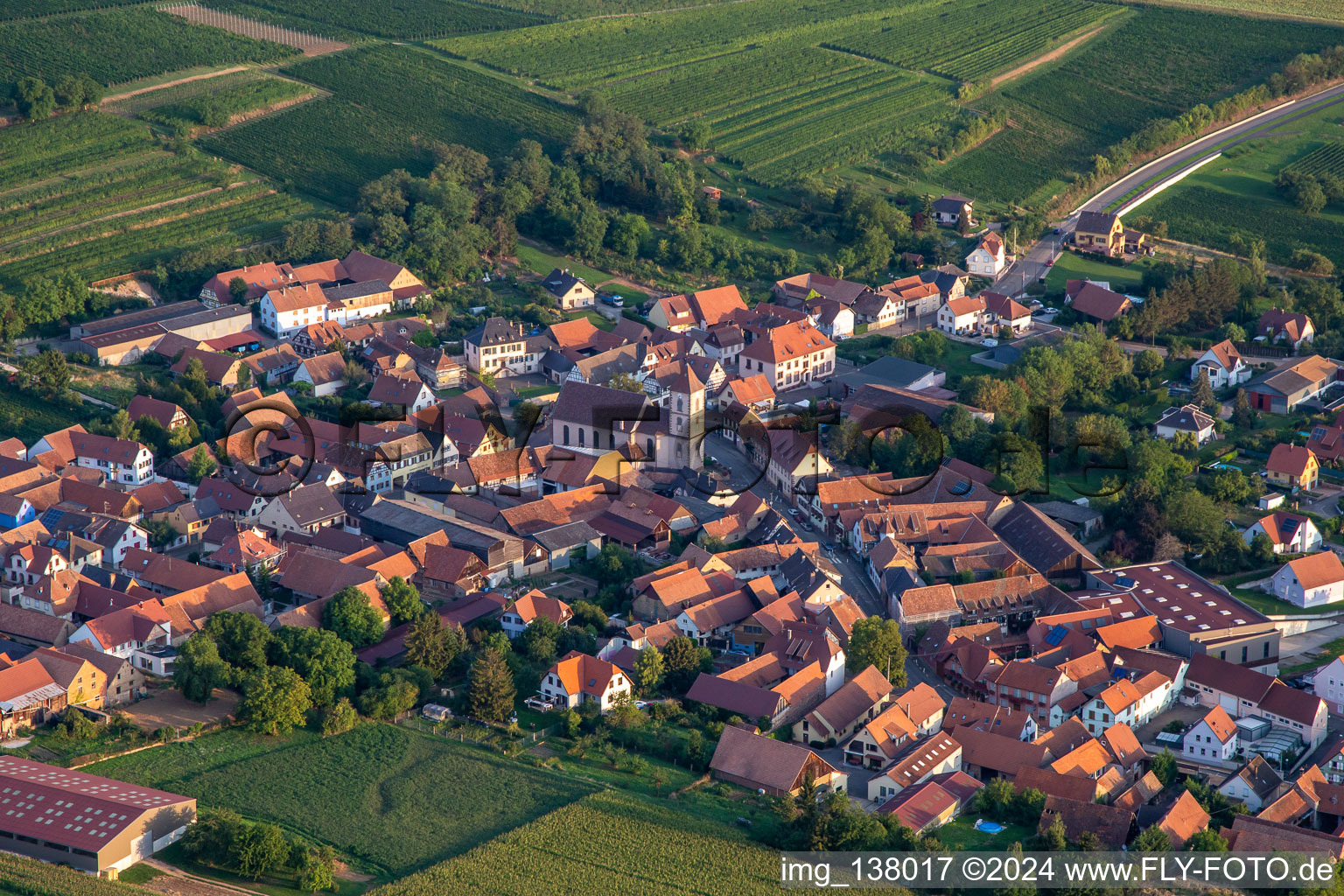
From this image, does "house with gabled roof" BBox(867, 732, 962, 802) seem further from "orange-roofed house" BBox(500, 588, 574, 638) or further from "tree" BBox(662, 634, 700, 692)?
"orange-roofed house" BBox(500, 588, 574, 638)

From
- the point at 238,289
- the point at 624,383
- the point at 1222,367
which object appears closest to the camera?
the point at 624,383

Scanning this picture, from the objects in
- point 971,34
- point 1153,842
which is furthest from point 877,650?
point 971,34

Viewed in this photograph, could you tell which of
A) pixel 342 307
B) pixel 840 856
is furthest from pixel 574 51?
pixel 840 856

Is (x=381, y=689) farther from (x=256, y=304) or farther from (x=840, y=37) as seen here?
(x=840, y=37)

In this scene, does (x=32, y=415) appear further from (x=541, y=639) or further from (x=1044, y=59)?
(x=1044, y=59)

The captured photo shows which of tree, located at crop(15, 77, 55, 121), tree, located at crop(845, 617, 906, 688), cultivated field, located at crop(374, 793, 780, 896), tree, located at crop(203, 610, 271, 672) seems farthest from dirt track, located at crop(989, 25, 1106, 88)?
cultivated field, located at crop(374, 793, 780, 896)

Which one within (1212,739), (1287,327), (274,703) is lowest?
(1212,739)
